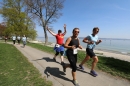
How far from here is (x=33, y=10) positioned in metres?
26.6

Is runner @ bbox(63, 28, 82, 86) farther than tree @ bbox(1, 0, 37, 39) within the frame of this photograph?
No

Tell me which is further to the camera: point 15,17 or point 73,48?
point 15,17

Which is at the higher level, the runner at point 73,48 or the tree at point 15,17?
A: the tree at point 15,17

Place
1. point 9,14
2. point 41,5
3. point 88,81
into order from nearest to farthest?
point 88,81 < point 41,5 < point 9,14

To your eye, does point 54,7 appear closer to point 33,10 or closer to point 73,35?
point 33,10

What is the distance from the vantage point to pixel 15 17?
32.4m

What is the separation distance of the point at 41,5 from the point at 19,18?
1020cm

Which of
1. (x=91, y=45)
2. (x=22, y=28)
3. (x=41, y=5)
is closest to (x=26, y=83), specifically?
(x=91, y=45)

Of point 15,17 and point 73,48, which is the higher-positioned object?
point 15,17

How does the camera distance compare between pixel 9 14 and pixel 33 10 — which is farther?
pixel 9 14

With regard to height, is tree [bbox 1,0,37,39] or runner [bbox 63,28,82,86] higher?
tree [bbox 1,0,37,39]

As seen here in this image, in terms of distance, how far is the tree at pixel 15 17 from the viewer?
31594 mm

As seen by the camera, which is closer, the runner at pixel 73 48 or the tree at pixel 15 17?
the runner at pixel 73 48

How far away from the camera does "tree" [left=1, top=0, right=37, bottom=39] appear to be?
31.6 m
